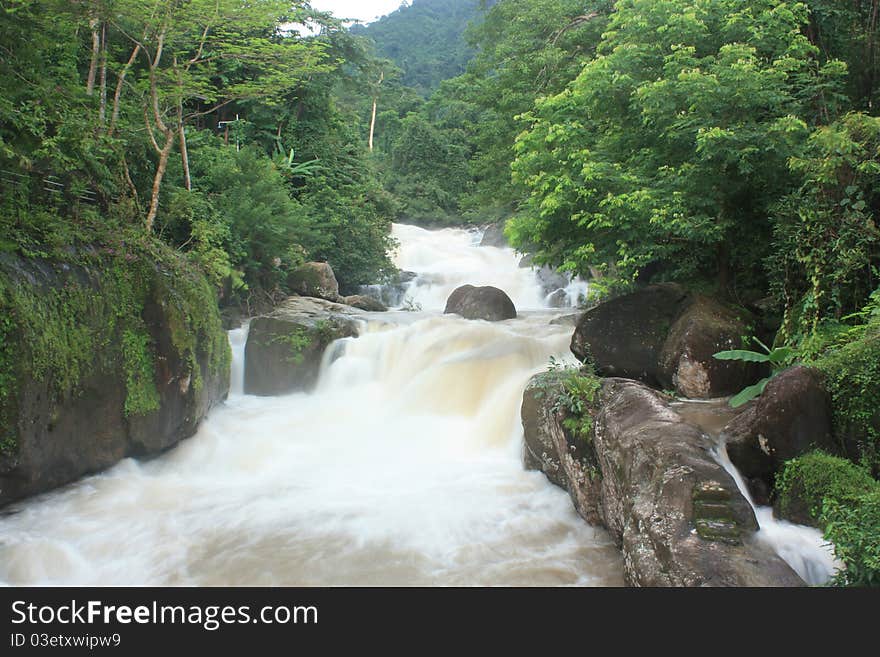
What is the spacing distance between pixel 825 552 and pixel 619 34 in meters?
7.63

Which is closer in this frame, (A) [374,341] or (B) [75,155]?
(B) [75,155]

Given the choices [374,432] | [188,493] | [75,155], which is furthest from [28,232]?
[374,432]

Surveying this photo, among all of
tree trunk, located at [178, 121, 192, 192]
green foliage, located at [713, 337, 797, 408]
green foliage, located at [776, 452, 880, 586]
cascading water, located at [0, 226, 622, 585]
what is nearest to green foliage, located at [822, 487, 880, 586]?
green foliage, located at [776, 452, 880, 586]

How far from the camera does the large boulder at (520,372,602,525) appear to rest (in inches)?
239

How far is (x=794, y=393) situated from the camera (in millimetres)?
5082

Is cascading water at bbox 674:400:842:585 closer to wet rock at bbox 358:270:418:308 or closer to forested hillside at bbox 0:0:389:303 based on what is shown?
forested hillside at bbox 0:0:389:303

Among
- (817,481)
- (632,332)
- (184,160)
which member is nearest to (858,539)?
(817,481)

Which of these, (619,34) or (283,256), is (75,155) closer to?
(283,256)

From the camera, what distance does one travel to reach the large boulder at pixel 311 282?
50.3 feet

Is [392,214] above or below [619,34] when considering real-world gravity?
below

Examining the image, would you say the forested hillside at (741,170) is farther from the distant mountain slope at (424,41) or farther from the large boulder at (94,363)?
the distant mountain slope at (424,41)

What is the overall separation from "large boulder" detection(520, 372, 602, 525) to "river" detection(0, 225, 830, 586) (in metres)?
0.19

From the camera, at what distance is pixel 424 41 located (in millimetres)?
63031

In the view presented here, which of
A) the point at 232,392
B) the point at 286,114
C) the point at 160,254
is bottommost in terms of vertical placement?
the point at 232,392
